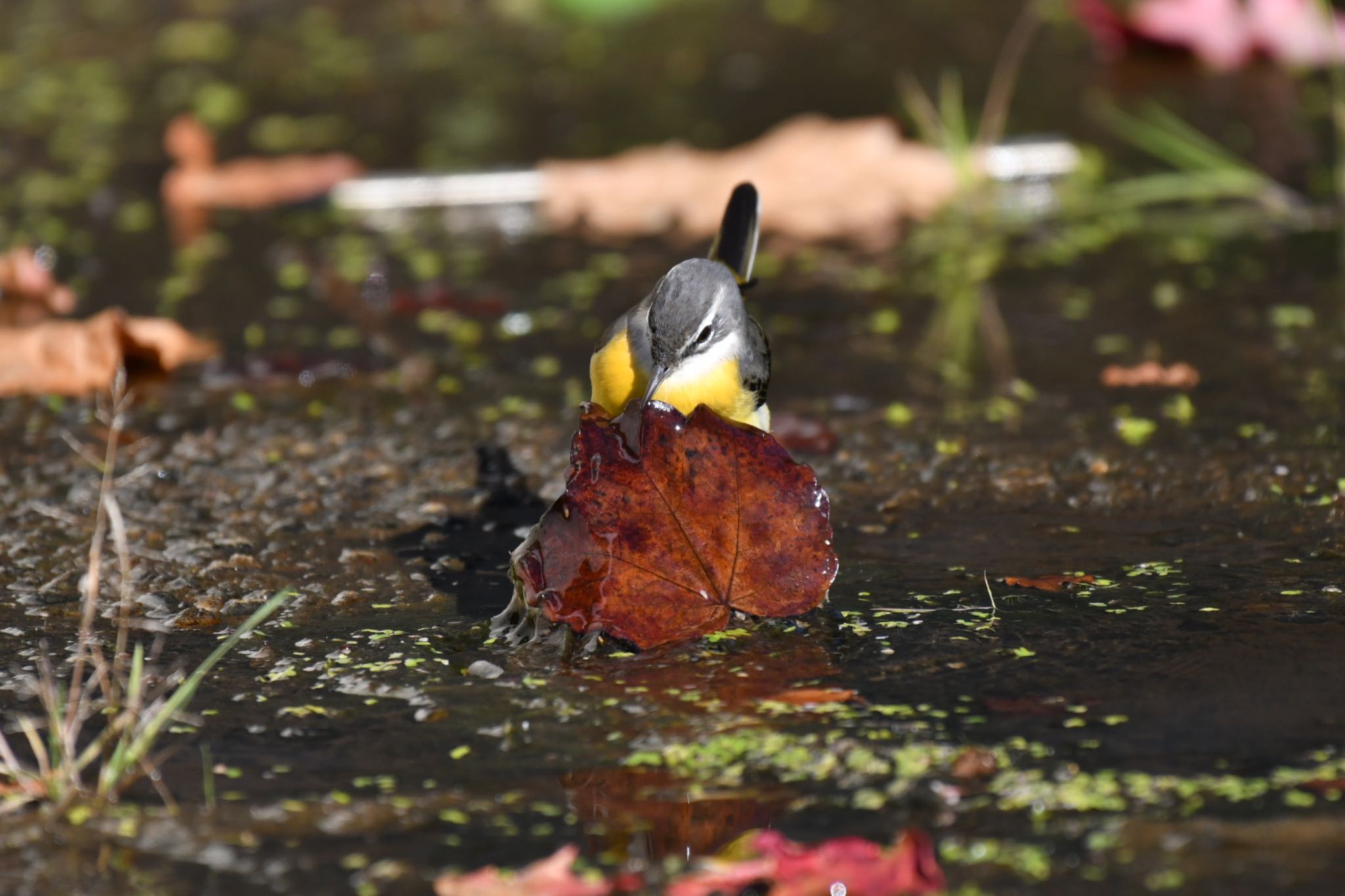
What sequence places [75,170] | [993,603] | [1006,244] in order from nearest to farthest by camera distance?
[993,603] → [1006,244] → [75,170]

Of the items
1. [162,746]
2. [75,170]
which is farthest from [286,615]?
[75,170]

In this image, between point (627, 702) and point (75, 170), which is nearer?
point (627, 702)

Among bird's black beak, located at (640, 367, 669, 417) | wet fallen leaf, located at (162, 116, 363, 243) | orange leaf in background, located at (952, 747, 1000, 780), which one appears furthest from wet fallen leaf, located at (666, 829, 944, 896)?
wet fallen leaf, located at (162, 116, 363, 243)

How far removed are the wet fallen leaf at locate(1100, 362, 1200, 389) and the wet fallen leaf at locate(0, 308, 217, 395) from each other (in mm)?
3303

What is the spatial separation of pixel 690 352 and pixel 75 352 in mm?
2608

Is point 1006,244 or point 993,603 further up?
point 1006,244

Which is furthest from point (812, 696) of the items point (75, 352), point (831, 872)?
point (75, 352)

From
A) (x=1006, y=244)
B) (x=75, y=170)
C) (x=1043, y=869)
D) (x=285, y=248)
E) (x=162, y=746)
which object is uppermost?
(x=75, y=170)

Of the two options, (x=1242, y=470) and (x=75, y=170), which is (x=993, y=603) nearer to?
(x=1242, y=470)

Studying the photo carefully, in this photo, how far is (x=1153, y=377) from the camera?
5500mm

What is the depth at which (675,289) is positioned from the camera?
4270mm

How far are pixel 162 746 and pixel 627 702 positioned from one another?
0.94m

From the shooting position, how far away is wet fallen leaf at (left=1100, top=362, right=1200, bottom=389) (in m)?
5.46

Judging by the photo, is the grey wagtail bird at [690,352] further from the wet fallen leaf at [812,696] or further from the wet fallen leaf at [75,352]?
the wet fallen leaf at [75,352]
